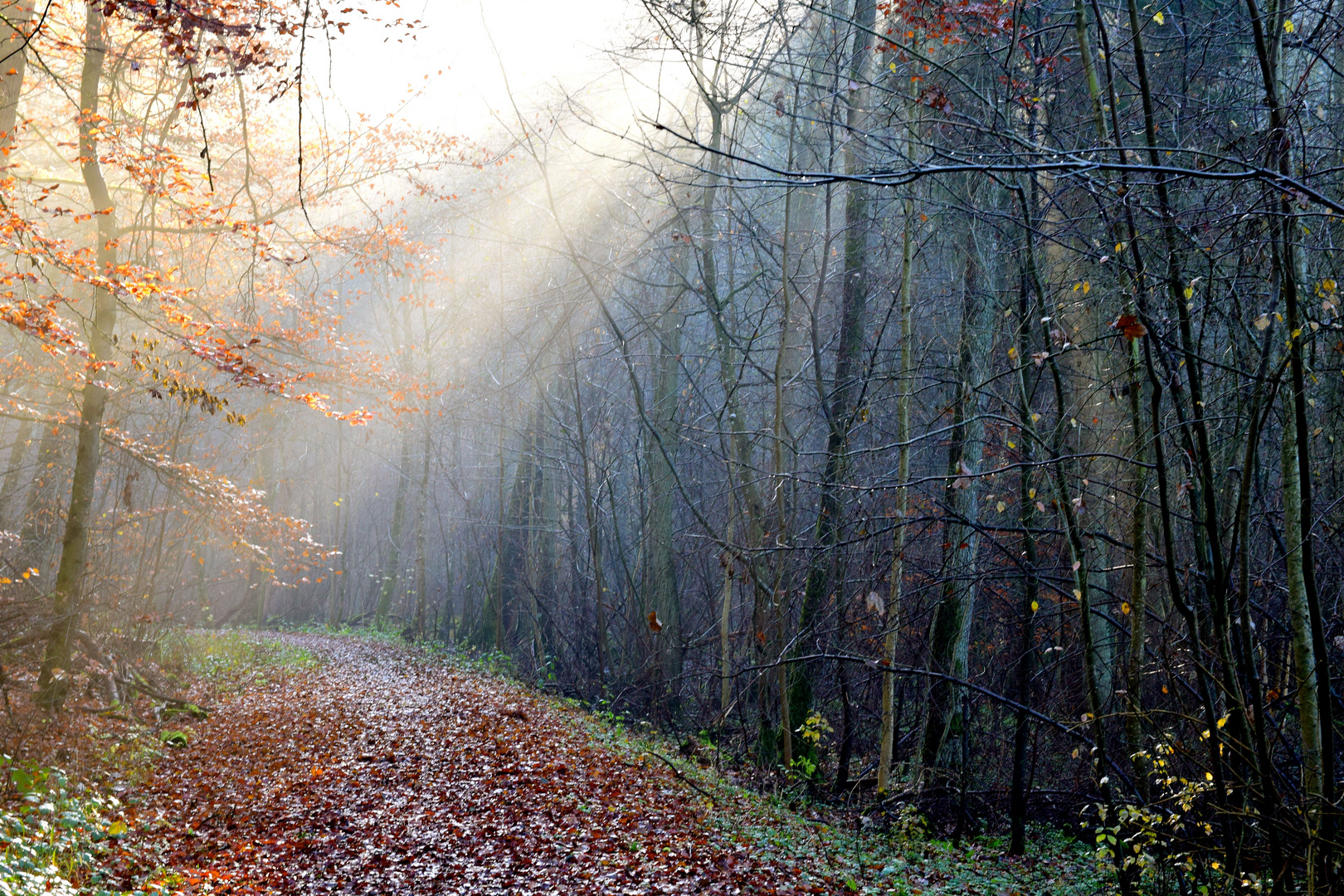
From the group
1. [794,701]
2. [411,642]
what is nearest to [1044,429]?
[794,701]

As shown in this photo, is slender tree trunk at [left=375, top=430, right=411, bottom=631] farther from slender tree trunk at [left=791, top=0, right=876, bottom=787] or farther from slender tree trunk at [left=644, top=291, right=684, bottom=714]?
slender tree trunk at [left=791, top=0, right=876, bottom=787]

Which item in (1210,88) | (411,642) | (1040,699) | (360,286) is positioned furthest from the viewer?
(360,286)

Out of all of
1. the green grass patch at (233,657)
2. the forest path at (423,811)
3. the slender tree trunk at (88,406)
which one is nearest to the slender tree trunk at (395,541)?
the green grass patch at (233,657)

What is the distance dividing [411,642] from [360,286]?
1386cm

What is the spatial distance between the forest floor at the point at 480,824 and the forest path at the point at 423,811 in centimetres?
2

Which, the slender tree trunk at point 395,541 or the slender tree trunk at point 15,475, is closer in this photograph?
the slender tree trunk at point 15,475

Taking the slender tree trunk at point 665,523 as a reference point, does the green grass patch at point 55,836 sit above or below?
below

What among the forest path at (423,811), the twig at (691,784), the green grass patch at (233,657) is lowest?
the green grass patch at (233,657)

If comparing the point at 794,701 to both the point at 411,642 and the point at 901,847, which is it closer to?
the point at 901,847

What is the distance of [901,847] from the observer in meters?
6.91

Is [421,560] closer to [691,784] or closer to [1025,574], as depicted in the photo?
[691,784]

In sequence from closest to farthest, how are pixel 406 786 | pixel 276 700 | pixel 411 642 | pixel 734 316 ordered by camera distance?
pixel 406 786 < pixel 734 316 < pixel 276 700 < pixel 411 642

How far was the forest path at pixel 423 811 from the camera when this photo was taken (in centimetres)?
554

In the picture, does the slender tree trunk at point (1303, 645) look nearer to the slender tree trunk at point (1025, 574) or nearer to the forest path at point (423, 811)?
the slender tree trunk at point (1025, 574)
